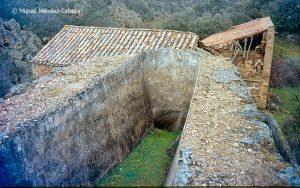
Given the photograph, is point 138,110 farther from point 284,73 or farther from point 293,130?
point 284,73

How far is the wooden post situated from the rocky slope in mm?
11793

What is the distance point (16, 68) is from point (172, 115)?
35.7ft

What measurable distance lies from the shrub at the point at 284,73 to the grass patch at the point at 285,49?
1.83m

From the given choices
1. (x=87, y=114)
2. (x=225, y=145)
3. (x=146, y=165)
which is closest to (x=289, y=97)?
(x=146, y=165)

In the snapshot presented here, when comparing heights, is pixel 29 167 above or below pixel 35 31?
above

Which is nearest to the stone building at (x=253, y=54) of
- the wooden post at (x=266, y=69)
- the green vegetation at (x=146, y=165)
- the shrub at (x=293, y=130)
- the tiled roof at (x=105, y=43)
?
the wooden post at (x=266, y=69)

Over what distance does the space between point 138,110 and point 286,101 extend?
8680 mm

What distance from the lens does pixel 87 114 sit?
32.0ft

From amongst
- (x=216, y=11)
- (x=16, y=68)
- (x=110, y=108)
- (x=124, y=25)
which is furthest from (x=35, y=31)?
(x=110, y=108)

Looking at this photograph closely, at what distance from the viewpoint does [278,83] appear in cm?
2003

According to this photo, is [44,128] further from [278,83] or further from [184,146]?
[278,83]

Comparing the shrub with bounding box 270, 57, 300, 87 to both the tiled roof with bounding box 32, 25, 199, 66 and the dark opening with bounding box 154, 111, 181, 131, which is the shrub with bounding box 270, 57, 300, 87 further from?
the dark opening with bounding box 154, 111, 181, 131

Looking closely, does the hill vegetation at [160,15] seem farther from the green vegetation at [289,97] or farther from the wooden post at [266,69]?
the wooden post at [266,69]

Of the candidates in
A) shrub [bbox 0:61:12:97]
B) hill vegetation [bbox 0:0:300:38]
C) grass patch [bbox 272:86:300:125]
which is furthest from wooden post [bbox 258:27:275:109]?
shrub [bbox 0:61:12:97]
